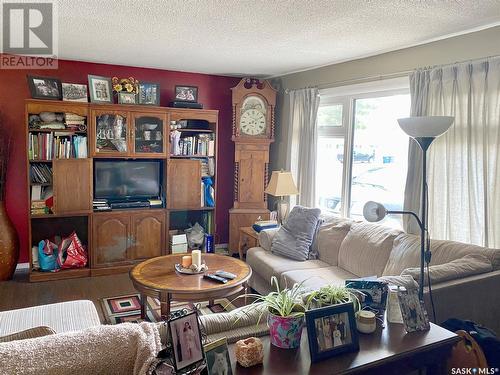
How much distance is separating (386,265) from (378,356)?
1.68 metres

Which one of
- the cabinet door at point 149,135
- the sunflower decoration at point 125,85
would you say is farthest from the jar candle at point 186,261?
the sunflower decoration at point 125,85

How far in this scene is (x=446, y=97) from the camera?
307cm

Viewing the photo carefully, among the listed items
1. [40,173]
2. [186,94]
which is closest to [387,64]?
[186,94]

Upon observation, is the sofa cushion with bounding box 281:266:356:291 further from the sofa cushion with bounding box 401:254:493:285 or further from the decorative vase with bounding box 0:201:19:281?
the decorative vase with bounding box 0:201:19:281

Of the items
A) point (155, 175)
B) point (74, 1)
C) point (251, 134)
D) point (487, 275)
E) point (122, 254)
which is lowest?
point (122, 254)

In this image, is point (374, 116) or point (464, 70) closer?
point (464, 70)

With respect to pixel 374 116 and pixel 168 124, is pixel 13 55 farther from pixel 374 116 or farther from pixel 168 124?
pixel 374 116

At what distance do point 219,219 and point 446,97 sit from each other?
11.1ft

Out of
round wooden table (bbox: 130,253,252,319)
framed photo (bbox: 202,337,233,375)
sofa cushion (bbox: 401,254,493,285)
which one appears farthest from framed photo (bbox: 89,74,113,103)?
framed photo (bbox: 202,337,233,375)

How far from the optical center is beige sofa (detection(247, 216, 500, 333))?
2.35 metres

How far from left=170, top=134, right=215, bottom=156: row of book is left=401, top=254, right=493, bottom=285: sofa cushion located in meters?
3.06

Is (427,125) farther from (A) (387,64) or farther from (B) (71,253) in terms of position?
(B) (71,253)

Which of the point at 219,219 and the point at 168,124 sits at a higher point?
the point at 168,124

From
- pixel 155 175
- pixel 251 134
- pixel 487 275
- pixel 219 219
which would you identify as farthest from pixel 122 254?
pixel 487 275
